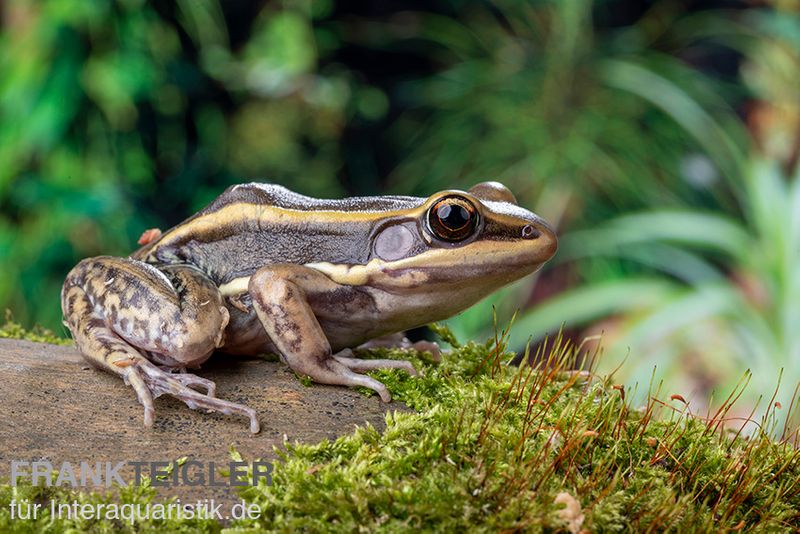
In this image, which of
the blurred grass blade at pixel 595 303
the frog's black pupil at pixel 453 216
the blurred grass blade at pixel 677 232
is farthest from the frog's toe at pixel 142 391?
the blurred grass blade at pixel 677 232

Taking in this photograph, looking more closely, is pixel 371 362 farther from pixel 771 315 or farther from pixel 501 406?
pixel 771 315

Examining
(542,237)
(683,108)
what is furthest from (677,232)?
(542,237)

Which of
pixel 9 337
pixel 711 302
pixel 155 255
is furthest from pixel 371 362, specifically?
pixel 711 302

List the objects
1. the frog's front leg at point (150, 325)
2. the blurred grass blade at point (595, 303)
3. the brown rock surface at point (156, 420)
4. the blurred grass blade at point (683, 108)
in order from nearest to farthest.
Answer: the brown rock surface at point (156, 420) < the frog's front leg at point (150, 325) < the blurred grass blade at point (595, 303) < the blurred grass blade at point (683, 108)

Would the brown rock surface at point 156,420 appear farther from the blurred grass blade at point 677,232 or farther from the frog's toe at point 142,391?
the blurred grass blade at point 677,232

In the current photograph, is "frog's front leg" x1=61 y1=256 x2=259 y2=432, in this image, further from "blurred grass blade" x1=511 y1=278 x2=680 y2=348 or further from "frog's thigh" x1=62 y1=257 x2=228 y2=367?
"blurred grass blade" x1=511 y1=278 x2=680 y2=348
